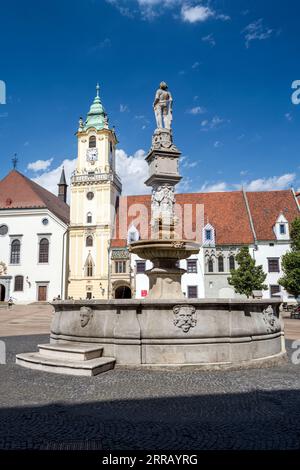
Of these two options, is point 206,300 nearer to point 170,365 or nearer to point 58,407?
point 170,365

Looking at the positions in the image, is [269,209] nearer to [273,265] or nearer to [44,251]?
[273,265]

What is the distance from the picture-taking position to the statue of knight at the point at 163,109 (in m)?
12.3

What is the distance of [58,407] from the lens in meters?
5.12

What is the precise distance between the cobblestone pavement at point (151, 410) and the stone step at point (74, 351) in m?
0.59

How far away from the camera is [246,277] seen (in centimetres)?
3544

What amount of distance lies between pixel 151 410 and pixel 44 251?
47.1 m

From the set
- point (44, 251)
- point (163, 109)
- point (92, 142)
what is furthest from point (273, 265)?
point (163, 109)

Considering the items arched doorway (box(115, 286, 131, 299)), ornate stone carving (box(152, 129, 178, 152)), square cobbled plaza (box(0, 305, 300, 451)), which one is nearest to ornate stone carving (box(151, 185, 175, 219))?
ornate stone carving (box(152, 129, 178, 152))

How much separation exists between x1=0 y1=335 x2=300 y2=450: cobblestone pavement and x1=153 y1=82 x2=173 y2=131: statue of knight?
7880 millimetres

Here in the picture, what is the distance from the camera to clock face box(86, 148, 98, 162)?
5191 cm

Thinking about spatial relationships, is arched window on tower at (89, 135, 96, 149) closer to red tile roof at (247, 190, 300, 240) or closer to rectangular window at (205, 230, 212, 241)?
rectangular window at (205, 230, 212, 241)

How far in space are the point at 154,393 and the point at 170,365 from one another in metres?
1.69

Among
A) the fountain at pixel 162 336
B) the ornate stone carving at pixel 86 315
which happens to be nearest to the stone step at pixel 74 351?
the fountain at pixel 162 336

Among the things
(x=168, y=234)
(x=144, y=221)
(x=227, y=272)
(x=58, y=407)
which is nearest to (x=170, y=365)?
(x=58, y=407)
